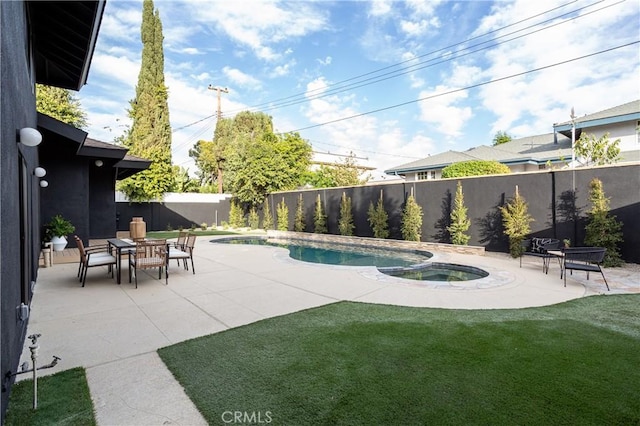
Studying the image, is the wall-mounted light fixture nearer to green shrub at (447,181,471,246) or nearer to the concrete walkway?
the concrete walkway

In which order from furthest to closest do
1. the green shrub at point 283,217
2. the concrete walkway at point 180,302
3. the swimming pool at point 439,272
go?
the green shrub at point 283,217, the swimming pool at point 439,272, the concrete walkway at point 180,302

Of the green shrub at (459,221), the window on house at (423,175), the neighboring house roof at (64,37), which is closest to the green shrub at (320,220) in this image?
the green shrub at (459,221)

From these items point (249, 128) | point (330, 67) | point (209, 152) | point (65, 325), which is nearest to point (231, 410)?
point (65, 325)

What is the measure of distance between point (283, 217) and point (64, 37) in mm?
14277

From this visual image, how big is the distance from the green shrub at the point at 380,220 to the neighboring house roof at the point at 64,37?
1083 cm

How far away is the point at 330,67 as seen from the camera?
20141 mm

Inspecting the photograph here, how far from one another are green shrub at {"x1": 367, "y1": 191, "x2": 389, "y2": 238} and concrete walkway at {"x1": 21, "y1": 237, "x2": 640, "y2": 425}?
206 inches

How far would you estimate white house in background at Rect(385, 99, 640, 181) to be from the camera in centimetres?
1495

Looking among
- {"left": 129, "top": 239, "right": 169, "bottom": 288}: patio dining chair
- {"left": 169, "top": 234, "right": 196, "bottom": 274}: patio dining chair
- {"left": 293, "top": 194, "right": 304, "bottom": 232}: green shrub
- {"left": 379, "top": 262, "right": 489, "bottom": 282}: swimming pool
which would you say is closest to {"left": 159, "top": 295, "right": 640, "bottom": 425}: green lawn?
{"left": 129, "top": 239, "right": 169, "bottom": 288}: patio dining chair

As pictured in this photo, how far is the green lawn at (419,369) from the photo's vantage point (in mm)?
2465

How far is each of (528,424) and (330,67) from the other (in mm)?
20506

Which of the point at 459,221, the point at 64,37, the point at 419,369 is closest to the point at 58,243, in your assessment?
the point at 64,37

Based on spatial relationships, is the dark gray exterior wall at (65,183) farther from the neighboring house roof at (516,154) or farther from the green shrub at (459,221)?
the neighboring house roof at (516,154)

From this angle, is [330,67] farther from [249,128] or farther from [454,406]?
[454,406]
